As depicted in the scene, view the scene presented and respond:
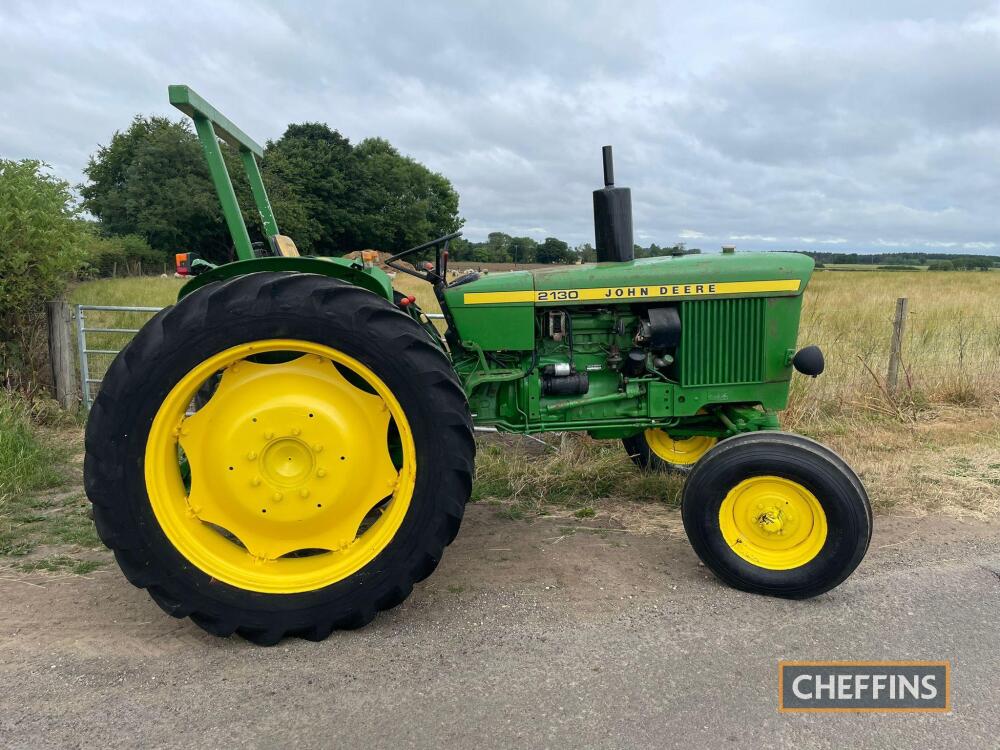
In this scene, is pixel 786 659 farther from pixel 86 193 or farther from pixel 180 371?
pixel 86 193

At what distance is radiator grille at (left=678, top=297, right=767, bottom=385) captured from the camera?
11.3 ft

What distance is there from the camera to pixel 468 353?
3.55 meters

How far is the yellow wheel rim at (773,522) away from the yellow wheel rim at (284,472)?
59.7 inches

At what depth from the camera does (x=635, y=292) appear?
11.1ft

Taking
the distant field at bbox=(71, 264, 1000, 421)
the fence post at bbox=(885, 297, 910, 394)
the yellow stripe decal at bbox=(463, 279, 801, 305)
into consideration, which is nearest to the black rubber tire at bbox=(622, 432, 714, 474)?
the yellow stripe decal at bbox=(463, 279, 801, 305)

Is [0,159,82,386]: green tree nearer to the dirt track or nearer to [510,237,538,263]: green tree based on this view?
the dirt track

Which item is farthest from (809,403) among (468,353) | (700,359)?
(468,353)

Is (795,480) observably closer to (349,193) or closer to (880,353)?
(880,353)

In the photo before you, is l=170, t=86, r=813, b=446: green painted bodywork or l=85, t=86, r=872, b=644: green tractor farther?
l=170, t=86, r=813, b=446: green painted bodywork

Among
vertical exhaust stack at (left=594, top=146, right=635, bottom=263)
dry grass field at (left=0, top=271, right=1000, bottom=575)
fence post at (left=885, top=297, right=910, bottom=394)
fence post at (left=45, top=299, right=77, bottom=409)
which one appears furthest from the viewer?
fence post at (left=885, top=297, right=910, bottom=394)

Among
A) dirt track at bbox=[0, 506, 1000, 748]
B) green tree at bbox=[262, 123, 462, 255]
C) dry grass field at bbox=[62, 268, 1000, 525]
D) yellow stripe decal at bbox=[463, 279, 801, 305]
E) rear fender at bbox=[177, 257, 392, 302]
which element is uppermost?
green tree at bbox=[262, 123, 462, 255]

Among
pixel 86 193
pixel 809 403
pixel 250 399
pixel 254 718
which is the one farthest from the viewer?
pixel 86 193

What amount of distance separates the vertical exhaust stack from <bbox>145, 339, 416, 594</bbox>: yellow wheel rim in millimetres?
1628

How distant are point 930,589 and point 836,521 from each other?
65 centimetres
